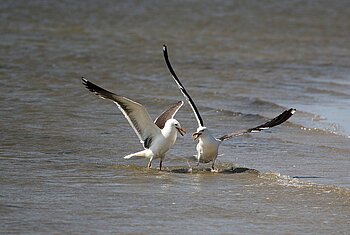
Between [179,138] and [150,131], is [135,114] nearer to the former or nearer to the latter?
[150,131]

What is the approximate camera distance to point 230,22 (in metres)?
30.4

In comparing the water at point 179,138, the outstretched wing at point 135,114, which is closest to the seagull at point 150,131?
the outstretched wing at point 135,114

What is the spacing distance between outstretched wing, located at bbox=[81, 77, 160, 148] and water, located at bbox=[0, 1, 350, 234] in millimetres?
393

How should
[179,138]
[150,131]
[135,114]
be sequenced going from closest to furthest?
[135,114] → [150,131] → [179,138]

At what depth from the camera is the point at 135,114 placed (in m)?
10.5

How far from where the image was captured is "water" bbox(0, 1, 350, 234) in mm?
8258

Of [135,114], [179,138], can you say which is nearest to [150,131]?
[135,114]

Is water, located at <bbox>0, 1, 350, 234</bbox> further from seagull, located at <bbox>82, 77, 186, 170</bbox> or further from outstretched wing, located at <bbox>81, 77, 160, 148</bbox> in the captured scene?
outstretched wing, located at <bbox>81, 77, 160, 148</bbox>

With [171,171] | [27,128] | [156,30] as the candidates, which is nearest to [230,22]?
[156,30]

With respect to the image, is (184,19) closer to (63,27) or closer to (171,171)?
(63,27)

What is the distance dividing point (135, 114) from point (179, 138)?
1.98 meters

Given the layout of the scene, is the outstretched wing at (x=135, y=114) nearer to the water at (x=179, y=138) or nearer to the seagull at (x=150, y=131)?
the seagull at (x=150, y=131)

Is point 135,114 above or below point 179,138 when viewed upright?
above

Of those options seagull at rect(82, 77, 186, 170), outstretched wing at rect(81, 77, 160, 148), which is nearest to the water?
seagull at rect(82, 77, 186, 170)
